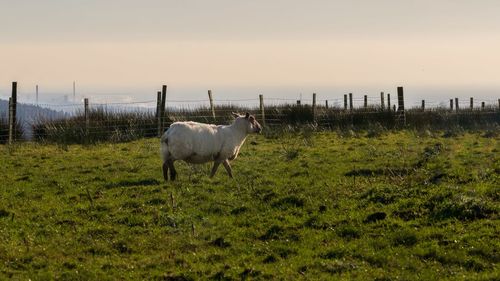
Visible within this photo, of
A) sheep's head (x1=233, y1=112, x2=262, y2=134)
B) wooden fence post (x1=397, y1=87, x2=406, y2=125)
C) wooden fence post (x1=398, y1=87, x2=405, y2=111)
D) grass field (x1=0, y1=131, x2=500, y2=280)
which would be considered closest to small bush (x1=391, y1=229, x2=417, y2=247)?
grass field (x1=0, y1=131, x2=500, y2=280)

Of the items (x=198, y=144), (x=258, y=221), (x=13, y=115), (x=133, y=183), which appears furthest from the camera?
(x=13, y=115)

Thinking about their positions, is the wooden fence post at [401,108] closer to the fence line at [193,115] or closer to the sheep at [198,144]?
the fence line at [193,115]

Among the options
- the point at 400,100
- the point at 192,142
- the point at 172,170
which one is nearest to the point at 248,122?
the point at 192,142

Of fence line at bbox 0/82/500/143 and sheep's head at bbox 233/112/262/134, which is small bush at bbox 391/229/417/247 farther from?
fence line at bbox 0/82/500/143

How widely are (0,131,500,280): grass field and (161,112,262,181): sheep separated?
0.47 m

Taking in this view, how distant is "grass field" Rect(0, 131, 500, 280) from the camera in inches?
339

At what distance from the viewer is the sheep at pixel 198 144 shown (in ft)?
49.1

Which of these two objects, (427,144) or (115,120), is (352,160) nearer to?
(427,144)

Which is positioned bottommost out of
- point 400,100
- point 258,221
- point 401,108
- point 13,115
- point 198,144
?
point 258,221

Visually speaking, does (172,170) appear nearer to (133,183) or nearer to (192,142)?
(192,142)

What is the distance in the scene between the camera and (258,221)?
35.5 ft

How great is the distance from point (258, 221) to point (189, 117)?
17692 mm

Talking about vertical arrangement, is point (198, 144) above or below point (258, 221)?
above

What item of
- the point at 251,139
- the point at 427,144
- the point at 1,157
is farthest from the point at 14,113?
the point at 427,144
